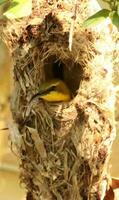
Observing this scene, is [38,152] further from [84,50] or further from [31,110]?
[84,50]

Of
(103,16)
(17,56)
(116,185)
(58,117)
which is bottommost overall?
(116,185)

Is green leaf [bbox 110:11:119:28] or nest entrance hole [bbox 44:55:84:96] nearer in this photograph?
green leaf [bbox 110:11:119:28]

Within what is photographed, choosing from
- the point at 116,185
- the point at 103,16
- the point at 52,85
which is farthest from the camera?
the point at 116,185

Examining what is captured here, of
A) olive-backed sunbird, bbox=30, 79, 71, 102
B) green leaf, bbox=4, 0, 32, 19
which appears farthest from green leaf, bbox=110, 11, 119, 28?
olive-backed sunbird, bbox=30, 79, 71, 102

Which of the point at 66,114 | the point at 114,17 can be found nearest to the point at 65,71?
the point at 66,114

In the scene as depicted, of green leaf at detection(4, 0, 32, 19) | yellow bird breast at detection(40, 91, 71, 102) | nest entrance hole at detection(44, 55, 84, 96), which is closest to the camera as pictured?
green leaf at detection(4, 0, 32, 19)

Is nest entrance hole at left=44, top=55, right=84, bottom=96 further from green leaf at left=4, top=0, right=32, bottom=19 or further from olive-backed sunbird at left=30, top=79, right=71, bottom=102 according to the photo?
green leaf at left=4, top=0, right=32, bottom=19

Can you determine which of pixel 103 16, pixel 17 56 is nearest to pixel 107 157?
pixel 17 56

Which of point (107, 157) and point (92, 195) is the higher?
point (107, 157)

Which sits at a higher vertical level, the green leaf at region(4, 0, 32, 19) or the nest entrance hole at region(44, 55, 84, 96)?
the green leaf at region(4, 0, 32, 19)
